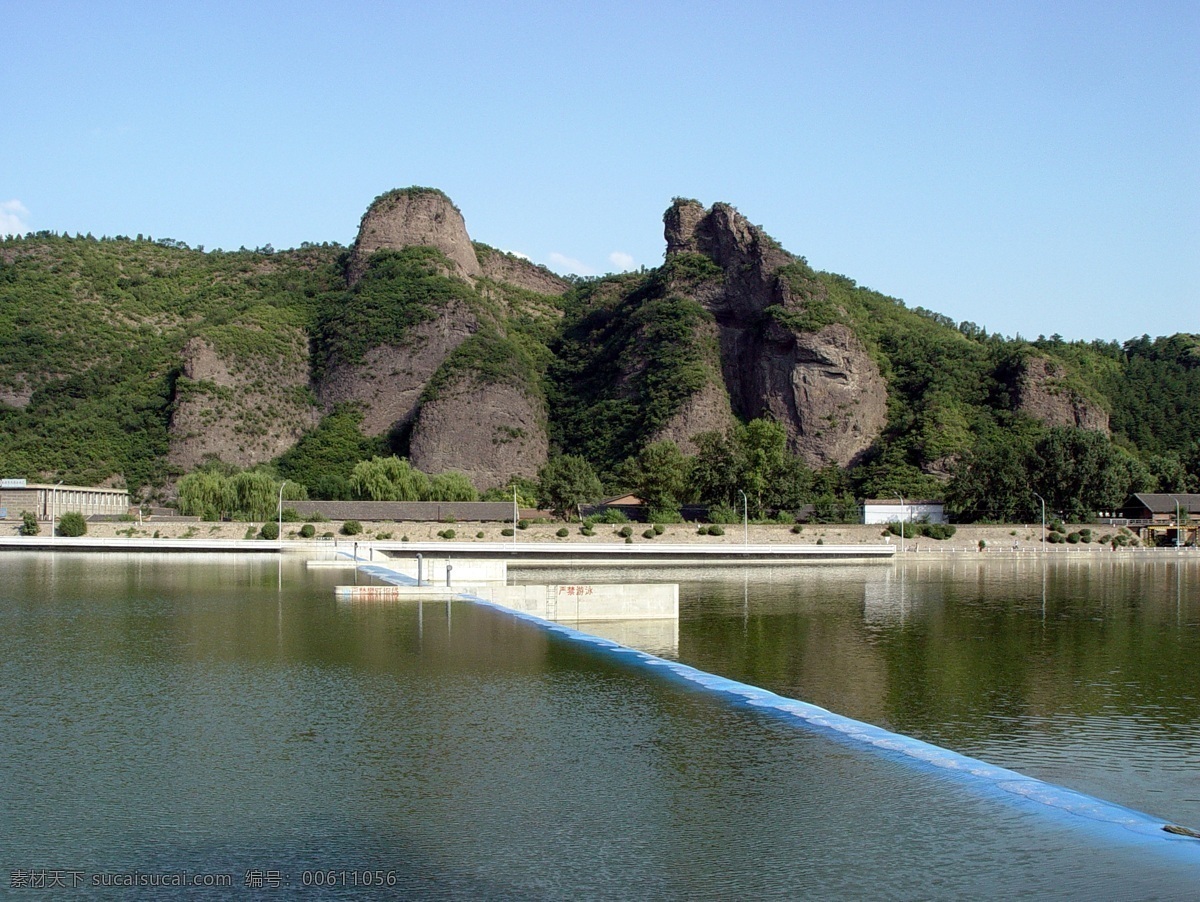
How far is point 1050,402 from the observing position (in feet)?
398

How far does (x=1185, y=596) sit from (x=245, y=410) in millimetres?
95225

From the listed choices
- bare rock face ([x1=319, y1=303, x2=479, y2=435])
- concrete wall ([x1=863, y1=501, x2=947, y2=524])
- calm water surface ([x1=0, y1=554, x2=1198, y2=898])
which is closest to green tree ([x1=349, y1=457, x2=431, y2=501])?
bare rock face ([x1=319, y1=303, x2=479, y2=435])

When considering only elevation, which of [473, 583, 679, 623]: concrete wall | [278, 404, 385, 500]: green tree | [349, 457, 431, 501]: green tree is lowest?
[473, 583, 679, 623]: concrete wall

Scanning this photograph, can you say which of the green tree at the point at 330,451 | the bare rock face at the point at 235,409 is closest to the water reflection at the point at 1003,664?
the green tree at the point at 330,451

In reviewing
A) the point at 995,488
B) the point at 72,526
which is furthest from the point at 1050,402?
the point at 72,526

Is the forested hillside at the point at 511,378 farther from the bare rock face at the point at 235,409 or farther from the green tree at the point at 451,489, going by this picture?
the green tree at the point at 451,489

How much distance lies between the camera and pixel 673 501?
3720 inches

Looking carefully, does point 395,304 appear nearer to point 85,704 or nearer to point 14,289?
point 14,289

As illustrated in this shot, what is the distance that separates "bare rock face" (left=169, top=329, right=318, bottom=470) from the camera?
11512cm

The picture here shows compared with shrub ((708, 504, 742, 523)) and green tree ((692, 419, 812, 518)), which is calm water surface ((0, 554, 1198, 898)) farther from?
green tree ((692, 419, 812, 518))

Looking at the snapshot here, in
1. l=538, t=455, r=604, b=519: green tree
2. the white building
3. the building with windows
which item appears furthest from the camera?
l=538, t=455, r=604, b=519: green tree

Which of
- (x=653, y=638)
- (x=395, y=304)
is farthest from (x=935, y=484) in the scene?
(x=653, y=638)

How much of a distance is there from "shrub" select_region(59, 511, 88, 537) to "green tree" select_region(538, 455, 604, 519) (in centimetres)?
3734

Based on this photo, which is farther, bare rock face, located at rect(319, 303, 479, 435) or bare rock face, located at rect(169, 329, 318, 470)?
bare rock face, located at rect(319, 303, 479, 435)
